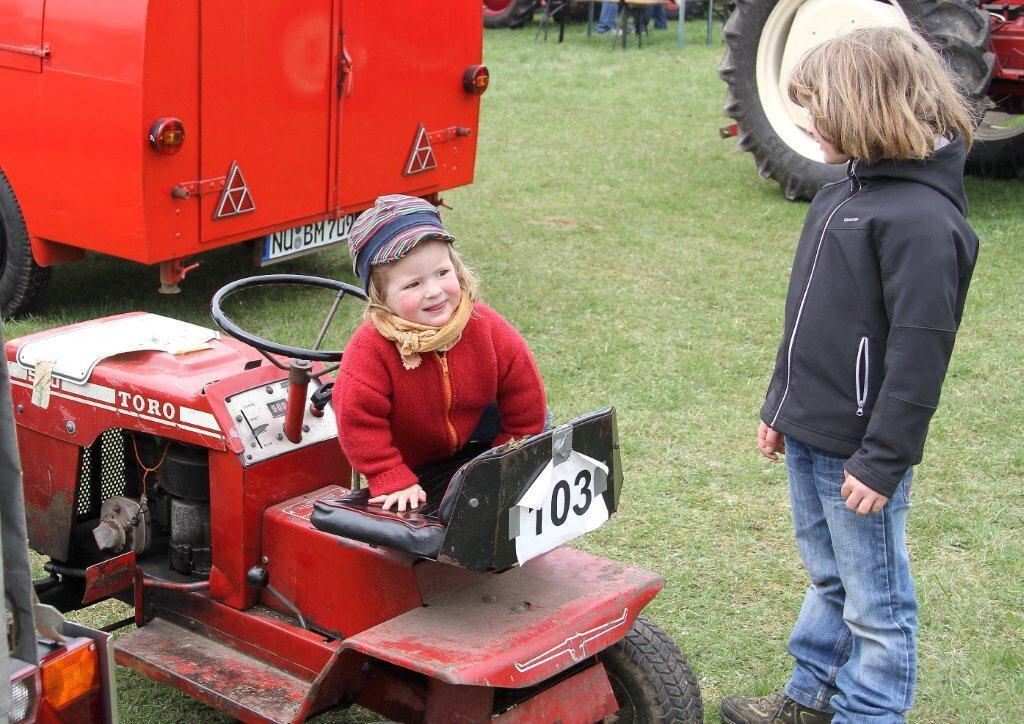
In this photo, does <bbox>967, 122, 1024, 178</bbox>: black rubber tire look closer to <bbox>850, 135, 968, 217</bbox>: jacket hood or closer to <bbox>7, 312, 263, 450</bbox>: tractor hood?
<bbox>850, 135, 968, 217</bbox>: jacket hood

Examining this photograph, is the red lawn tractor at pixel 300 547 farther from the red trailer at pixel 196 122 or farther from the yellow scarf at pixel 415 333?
the red trailer at pixel 196 122

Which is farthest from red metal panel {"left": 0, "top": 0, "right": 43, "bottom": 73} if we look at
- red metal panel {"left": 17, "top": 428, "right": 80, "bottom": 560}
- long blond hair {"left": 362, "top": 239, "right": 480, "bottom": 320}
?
long blond hair {"left": 362, "top": 239, "right": 480, "bottom": 320}

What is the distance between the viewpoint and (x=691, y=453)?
15.2 feet

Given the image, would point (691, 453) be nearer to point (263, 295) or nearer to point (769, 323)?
point (769, 323)

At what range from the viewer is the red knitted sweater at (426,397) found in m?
2.65

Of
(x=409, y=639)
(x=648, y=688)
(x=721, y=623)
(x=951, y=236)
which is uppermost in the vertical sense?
(x=951, y=236)

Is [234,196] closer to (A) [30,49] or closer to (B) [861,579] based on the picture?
(A) [30,49]

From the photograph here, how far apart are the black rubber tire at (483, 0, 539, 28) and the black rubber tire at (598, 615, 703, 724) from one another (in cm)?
1435

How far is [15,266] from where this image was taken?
5.62 meters

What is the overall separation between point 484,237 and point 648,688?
16.2ft

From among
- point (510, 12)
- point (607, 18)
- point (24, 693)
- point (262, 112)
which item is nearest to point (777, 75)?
point (262, 112)

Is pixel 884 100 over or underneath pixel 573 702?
over

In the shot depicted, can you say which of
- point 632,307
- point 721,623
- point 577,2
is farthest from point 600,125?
point 721,623

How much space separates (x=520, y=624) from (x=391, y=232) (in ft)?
2.79
